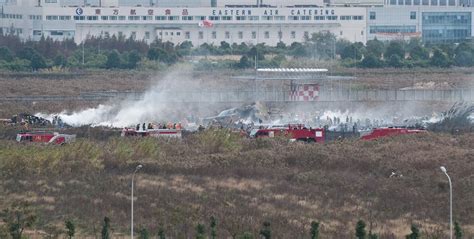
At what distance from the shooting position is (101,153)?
3531 cm

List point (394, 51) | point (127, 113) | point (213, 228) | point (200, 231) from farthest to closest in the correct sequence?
1. point (394, 51)
2. point (127, 113)
3. point (213, 228)
4. point (200, 231)

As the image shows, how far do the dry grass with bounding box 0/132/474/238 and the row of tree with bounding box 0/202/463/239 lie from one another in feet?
1.00

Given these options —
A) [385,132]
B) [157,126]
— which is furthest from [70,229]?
[157,126]

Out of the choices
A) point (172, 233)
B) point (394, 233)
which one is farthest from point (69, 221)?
point (394, 233)

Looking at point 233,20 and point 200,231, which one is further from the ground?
point 233,20

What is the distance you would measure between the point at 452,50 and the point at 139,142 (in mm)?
37874

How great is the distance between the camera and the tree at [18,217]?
25.6m

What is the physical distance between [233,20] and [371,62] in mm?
13420

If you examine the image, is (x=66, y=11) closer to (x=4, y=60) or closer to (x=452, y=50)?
(x=4, y=60)

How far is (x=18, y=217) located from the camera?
2652 centimetres

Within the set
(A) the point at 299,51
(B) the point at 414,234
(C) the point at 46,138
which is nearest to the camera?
(B) the point at 414,234

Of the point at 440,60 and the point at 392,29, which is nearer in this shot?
the point at 440,60

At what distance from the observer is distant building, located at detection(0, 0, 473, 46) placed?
3194 inches

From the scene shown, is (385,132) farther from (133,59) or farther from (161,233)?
(133,59)
